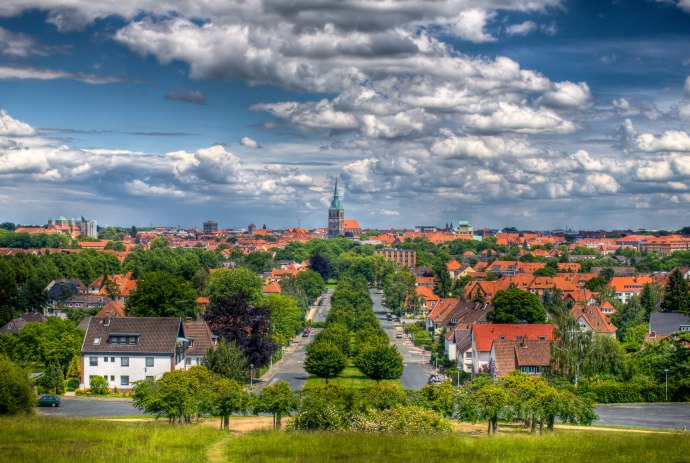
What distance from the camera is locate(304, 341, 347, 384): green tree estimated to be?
57562mm

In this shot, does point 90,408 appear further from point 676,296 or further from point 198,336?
point 676,296

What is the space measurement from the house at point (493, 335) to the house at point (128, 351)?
80.5ft

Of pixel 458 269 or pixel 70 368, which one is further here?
pixel 458 269

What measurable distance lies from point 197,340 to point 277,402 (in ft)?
80.7

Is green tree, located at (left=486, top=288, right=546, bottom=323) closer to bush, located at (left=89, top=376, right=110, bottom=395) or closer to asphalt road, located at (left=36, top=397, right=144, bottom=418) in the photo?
bush, located at (left=89, top=376, right=110, bottom=395)

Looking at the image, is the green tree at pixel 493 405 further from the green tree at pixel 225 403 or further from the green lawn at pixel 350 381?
the green lawn at pixel 350 381

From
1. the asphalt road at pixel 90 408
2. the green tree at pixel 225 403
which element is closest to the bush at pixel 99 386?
the asphalt road at pixel 90 408

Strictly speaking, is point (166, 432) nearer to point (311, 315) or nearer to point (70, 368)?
point (70, 368)

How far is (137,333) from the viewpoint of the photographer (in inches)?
2153

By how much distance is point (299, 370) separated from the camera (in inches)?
2569

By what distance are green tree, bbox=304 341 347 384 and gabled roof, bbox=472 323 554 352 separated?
12.2 m

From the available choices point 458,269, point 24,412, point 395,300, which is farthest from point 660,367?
point 458,269

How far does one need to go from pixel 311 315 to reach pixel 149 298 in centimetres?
4531

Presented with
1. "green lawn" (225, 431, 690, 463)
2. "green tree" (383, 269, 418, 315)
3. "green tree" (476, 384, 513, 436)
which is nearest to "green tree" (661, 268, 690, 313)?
"green tree" (383, 269, 418, 315)
